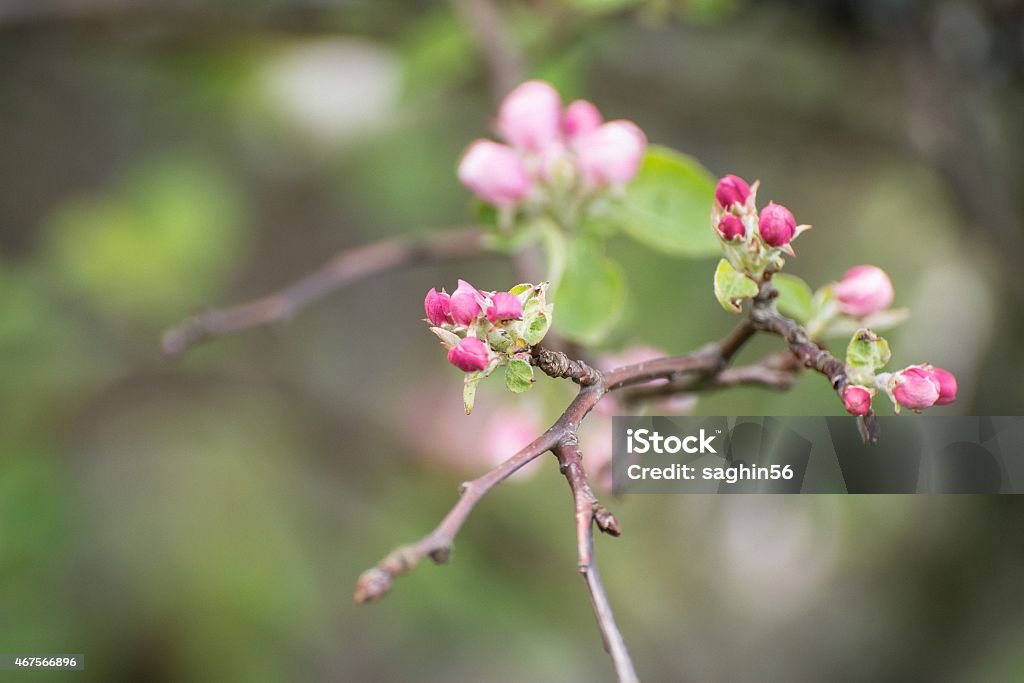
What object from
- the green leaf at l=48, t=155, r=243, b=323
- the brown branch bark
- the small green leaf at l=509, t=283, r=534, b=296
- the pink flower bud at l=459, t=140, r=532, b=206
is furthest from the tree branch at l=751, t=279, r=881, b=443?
the green leaf at l=48, t=155, r=243, b=323

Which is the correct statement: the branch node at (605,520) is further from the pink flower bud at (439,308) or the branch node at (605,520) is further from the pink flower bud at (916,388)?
the pink flower bud at (916,388)

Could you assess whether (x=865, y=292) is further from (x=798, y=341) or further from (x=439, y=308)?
(x=439, y=308)

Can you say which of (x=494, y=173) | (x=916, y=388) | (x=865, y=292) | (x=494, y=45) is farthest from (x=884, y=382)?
(x=494, y=45)

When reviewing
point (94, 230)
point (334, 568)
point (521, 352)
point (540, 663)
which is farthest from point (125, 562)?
point (521, 352)

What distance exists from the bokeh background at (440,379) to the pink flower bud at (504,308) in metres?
0.97

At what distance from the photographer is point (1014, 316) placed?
2.11m

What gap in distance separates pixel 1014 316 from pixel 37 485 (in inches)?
94.9

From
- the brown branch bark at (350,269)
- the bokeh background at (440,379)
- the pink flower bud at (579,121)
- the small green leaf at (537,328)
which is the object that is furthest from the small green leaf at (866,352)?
the bokeh background at (440,379)

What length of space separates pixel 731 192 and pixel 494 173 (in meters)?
0.33

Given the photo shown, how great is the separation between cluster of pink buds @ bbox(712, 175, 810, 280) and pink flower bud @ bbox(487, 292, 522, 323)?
0.64ft

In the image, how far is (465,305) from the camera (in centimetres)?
59

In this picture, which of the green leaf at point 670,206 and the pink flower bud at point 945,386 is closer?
the pink flower bud at point 945,386

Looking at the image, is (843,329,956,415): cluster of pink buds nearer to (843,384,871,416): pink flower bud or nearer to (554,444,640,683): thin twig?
(843,384,871,416): pink flower bud

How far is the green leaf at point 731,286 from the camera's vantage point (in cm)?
69
